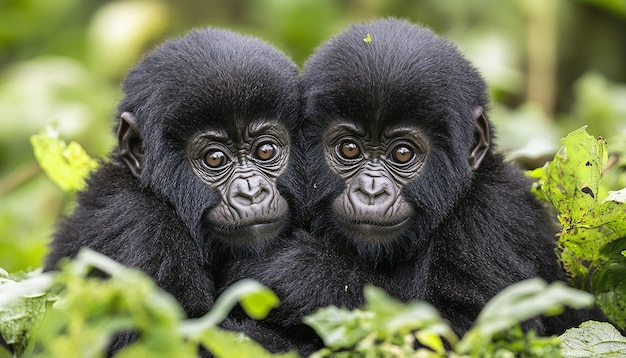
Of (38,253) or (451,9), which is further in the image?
(451,9)

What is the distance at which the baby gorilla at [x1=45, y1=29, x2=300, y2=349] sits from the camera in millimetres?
4160

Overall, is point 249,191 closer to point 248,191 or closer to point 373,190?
point 248,191

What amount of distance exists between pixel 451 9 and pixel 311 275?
778cm

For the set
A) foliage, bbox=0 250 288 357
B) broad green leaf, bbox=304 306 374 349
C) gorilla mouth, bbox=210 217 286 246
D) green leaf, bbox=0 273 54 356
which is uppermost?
foliage, bbox=0 250 288 357

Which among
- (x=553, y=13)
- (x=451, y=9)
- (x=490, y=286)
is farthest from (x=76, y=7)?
(x=490, y=286)

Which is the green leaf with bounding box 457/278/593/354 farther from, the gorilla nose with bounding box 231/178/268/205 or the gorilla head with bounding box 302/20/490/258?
the gorilla nose with bounding box 231/178/268/205

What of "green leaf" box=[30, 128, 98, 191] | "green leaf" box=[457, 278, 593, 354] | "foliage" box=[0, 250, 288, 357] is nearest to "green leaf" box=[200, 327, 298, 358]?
"foliage" box=[0, 250, 288, 357]

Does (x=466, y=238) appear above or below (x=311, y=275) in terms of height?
above

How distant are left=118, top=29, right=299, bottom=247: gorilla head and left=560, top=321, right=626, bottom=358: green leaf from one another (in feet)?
4.95

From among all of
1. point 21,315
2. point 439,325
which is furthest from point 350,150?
point 439,325

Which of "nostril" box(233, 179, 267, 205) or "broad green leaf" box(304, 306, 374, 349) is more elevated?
"broad green leaf" box(304, 306, 374, 349)

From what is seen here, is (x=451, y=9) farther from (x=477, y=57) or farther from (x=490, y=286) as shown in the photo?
(x=490, y=286)

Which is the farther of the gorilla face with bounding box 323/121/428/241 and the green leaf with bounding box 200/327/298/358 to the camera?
the gorilla face with bounding box 323/121/428/241

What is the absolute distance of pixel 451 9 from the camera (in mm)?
11102
